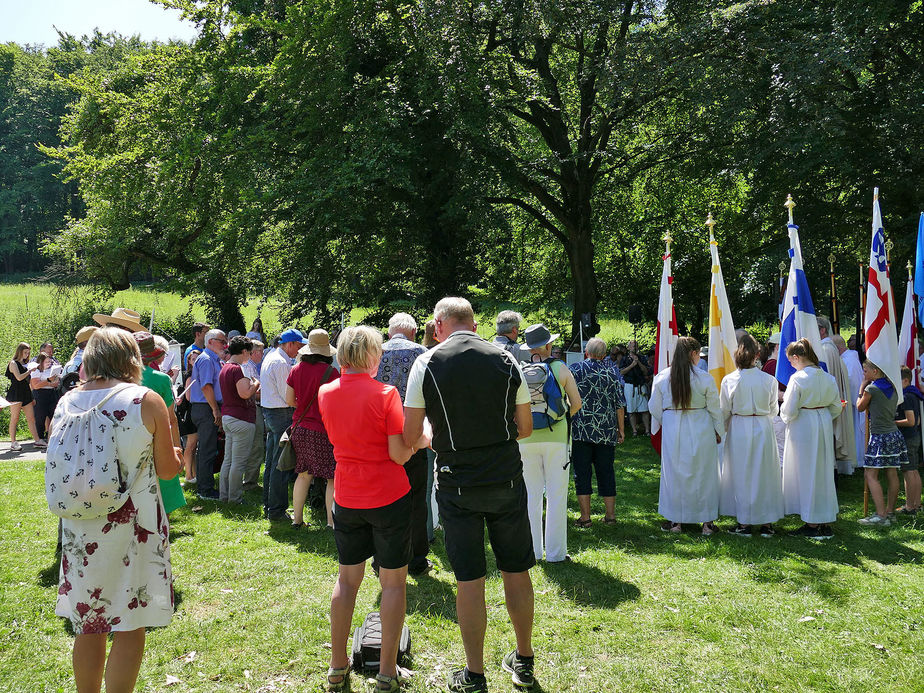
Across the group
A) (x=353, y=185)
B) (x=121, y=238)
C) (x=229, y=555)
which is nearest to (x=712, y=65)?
(x=353, y=185)

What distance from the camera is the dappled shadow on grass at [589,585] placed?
17.9ft

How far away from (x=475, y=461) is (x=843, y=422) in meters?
7.78

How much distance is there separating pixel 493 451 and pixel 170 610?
176cm

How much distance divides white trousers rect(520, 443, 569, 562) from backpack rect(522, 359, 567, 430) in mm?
294

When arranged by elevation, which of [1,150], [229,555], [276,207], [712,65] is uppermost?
[1,150]

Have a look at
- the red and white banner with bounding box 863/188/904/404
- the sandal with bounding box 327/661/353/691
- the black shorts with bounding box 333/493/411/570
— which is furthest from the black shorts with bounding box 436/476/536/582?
the red and white banner with bounding box 863/188/904/404

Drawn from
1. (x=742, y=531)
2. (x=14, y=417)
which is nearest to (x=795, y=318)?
(x=742, y=531)

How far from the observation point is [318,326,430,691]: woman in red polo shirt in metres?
3.95

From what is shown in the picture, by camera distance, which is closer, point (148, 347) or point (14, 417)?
point (148, 347)

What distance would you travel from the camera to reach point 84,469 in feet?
10.5

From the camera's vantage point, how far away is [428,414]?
3912 mm

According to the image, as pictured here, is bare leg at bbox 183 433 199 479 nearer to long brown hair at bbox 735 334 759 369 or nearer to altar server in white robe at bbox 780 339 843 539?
long brown hair at bbox 735 334 759 369

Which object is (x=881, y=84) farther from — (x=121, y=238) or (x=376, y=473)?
(x=121, y=238)

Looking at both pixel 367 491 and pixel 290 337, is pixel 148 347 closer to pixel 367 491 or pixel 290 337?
pixel 367 491
